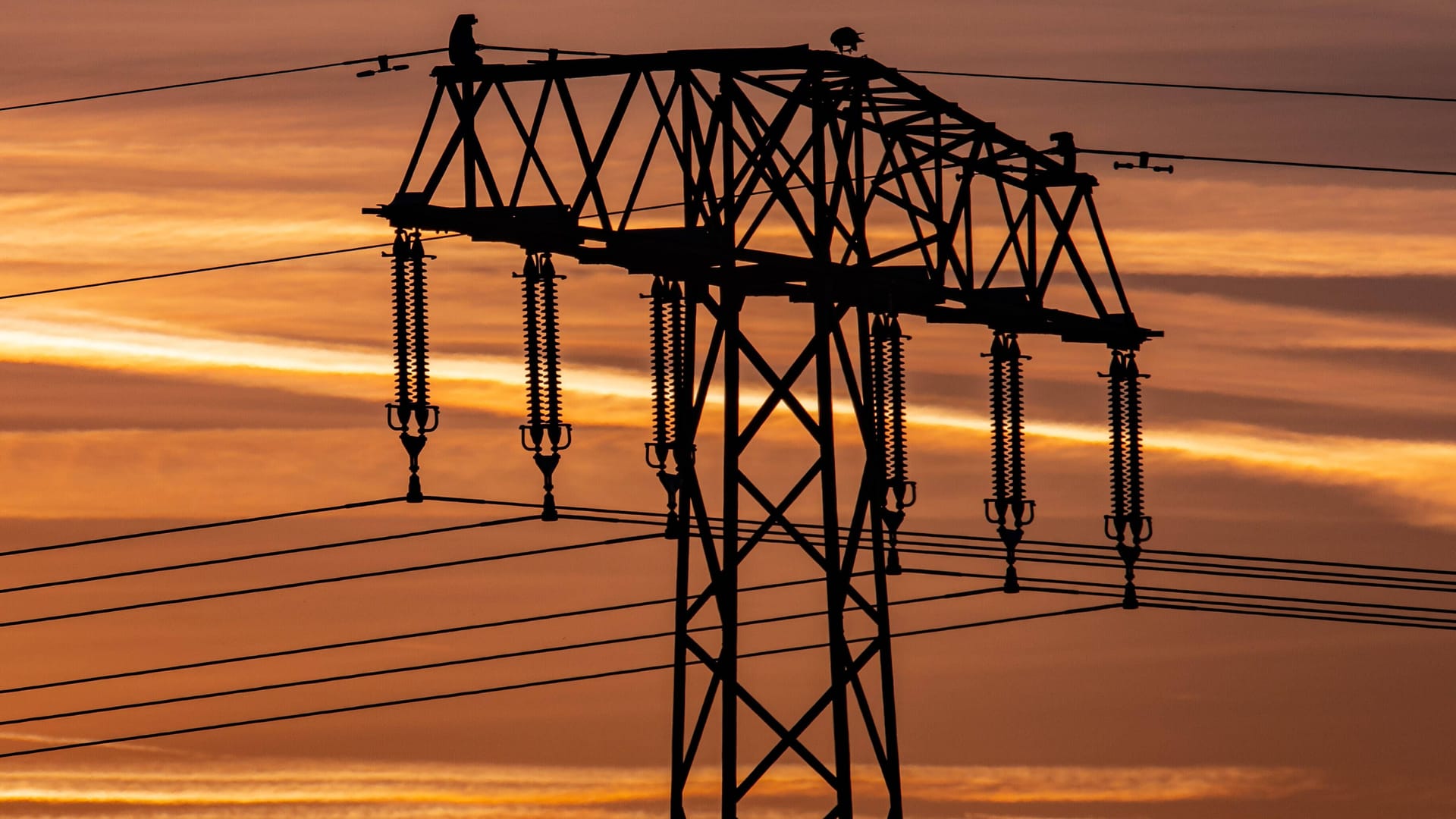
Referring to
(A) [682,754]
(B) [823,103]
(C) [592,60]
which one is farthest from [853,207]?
(A) [682,754]

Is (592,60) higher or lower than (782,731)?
higher

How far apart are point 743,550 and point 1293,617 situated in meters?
13.5

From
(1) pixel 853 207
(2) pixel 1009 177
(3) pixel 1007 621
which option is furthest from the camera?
(3) pixel 1007 621

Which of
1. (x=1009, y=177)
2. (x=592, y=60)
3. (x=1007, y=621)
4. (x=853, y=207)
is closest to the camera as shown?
(x=592, y=60)

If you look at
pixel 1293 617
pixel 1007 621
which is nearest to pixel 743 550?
pixel 1007 621

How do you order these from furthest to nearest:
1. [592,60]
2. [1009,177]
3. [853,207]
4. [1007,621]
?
[1007,621] → [1009,177] → [853,207] → [592,60]

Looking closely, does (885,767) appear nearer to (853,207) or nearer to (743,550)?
(743,550)

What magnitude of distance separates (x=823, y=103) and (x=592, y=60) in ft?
11.6

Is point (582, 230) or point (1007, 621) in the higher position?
point (582, 230)

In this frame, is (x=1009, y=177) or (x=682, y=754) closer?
(x=682, y=754)

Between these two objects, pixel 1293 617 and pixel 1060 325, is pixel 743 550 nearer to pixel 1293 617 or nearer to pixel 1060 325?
pixel 1060 325

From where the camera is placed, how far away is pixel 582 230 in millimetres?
40281

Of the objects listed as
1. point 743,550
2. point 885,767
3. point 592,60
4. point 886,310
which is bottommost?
point 885,767

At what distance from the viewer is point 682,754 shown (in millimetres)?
43562
